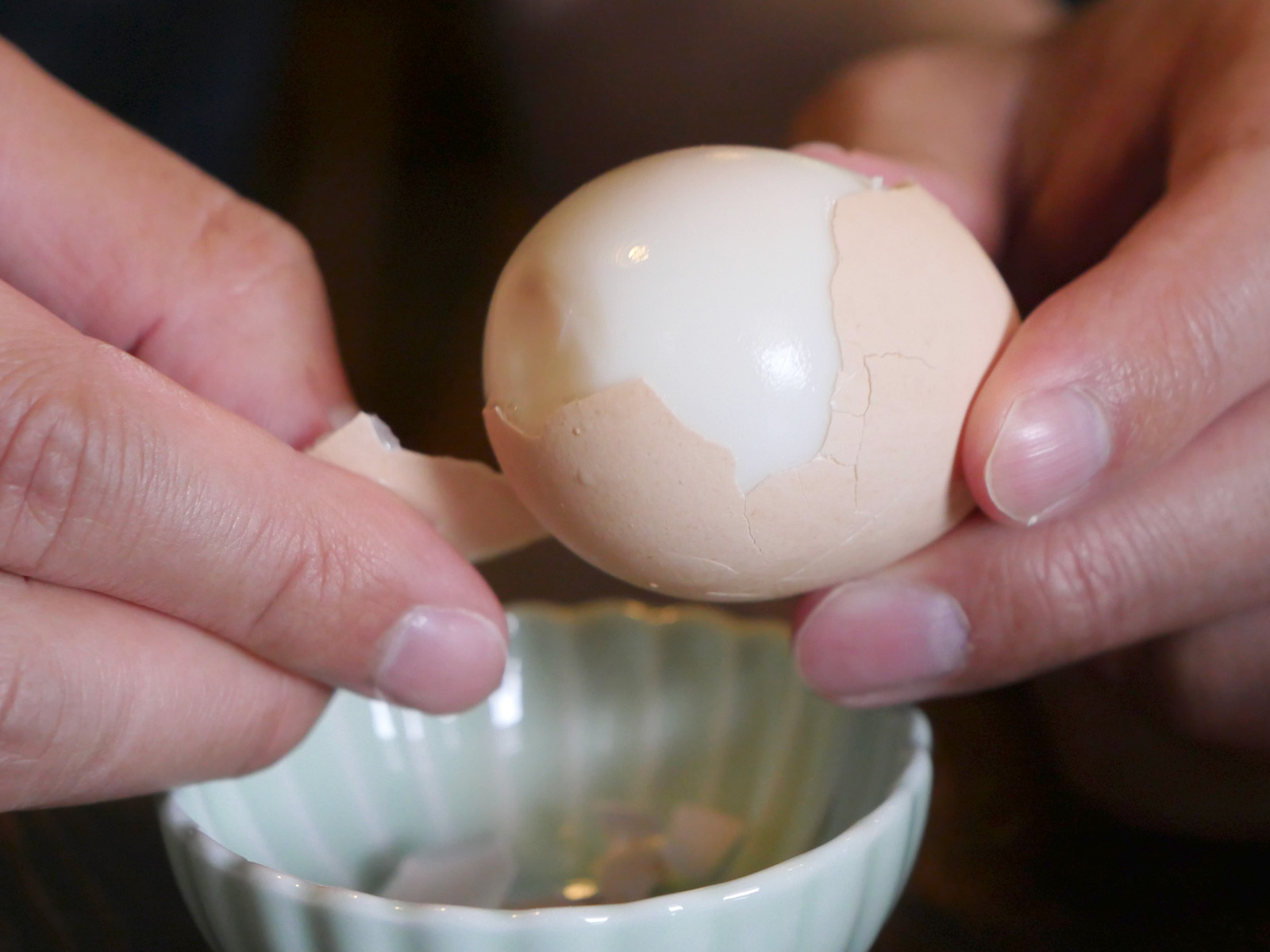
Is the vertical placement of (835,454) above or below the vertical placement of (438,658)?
above

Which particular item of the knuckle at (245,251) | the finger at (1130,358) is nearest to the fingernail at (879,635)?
the finger at (1130,358)

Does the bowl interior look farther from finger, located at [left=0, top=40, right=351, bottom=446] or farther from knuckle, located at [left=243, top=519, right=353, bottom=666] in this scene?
finger, located at [left=0, top=40, right=351, bottom=446]

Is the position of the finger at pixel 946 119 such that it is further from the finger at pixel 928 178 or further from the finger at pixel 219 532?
the finger at pixel 219 532

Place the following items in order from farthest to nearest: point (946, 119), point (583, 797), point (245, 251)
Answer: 1. point (946, 119)
2. point (583, 797)
3. point (245, 251)

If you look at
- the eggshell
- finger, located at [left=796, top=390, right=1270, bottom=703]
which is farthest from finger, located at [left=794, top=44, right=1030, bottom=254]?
the eggshell

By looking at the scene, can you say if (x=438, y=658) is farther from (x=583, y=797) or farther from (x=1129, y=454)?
(x=1129, y=454)

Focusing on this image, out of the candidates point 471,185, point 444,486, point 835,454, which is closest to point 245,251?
point 444,486
